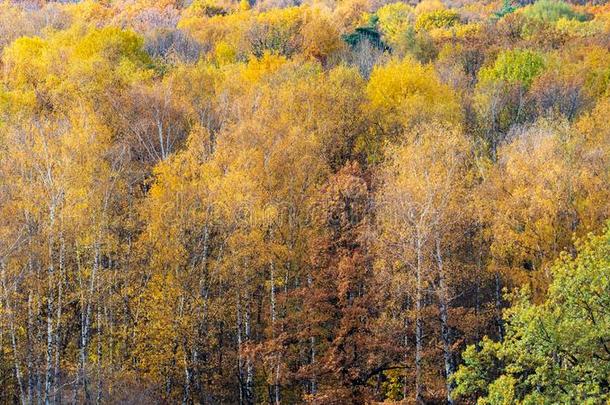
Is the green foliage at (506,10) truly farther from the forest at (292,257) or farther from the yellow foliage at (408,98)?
the forest at (292,257)

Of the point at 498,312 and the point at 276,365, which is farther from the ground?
the point at 276,365

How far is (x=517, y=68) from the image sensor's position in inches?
2734

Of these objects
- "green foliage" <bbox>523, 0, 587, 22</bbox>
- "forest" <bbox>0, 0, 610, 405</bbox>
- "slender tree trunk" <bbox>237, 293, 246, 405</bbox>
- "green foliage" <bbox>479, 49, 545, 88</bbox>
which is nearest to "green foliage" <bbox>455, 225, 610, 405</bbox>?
"forest" <bbox>0, 0, 610, 405</bbox>

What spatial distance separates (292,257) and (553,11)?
3768 inches

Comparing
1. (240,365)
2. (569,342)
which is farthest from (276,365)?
(569,342)

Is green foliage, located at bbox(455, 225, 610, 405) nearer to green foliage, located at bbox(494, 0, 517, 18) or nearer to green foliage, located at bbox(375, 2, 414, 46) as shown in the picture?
green foliage, located at bbox(375, 2, 414, 46)

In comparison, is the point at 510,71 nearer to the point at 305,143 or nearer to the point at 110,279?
the point at 305,143

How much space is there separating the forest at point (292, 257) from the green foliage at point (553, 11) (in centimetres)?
6761

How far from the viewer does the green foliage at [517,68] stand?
68.8 metres

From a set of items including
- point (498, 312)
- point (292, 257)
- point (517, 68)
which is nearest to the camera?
point (292, 257)

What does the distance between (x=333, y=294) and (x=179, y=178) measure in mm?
9758

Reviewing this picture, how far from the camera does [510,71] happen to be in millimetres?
69438

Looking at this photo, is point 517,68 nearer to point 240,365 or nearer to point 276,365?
point 240,365

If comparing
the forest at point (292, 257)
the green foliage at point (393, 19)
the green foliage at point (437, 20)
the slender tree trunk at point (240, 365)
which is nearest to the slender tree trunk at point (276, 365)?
the forest at point (292, 257)
